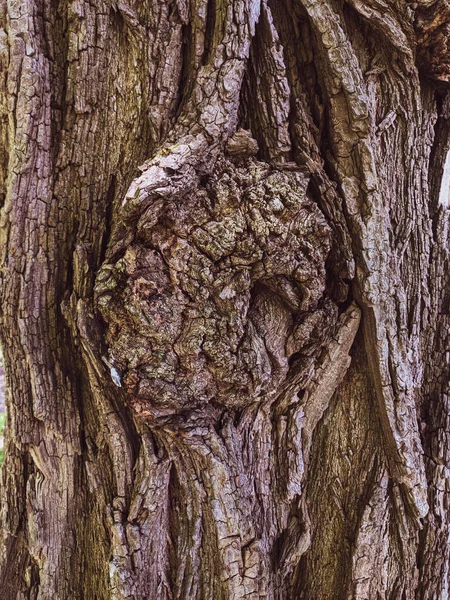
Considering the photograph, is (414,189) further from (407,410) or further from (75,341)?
(75,341)

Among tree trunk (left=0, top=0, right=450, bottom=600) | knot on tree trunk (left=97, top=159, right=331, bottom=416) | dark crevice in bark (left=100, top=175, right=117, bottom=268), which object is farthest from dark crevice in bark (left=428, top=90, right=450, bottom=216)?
dark crevice in bark (left=100, top=175, right=117, bottom=268)

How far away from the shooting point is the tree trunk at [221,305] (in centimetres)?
118

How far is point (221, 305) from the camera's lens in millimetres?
1185

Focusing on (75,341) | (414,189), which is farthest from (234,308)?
(414,189)

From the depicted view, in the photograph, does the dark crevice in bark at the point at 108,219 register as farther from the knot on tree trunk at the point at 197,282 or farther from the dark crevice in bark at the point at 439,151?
the dark crevice in bark at the point at 439,151

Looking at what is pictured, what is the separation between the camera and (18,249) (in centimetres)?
128

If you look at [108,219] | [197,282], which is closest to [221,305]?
[197,282]

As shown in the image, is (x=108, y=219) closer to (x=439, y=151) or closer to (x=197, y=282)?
Result: (x=197, y=282)

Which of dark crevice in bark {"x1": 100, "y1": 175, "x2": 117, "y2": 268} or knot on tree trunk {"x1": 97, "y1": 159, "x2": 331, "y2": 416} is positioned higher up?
dark crevice in bark {"x1": 100, "y1": 175, "x2": 117, "y2": 268}

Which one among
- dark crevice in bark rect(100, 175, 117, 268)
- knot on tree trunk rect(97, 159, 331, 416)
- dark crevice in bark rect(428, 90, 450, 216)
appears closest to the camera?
knot on tree trunk rect(97, 159, 331, 416)

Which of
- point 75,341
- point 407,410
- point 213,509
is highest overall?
point 75,341

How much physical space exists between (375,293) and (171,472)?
763mm

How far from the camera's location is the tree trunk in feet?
3.86

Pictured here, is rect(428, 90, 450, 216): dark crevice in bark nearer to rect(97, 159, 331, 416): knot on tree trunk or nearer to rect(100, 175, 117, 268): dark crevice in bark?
rect(97, 159, 331, 416): knot on tree trunk
